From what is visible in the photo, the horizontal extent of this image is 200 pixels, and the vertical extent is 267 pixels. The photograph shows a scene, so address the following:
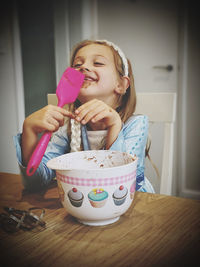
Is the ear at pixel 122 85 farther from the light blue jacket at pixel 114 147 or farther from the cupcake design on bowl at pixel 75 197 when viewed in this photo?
the cupcake design on bowl at pixel 75 197

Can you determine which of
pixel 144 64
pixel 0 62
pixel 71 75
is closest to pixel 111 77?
pixel 71 75

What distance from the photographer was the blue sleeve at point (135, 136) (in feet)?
1.94

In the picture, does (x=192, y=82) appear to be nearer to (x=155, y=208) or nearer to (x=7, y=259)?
(x=155, y=208)

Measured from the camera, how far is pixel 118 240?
31cm

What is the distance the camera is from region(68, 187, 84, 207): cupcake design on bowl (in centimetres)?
33

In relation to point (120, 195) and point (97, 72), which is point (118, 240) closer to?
point (120, 195)

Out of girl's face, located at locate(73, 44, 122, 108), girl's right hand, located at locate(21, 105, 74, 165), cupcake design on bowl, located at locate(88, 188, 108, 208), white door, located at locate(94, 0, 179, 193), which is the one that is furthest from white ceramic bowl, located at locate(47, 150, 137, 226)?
white door, located at locate(94, 0, 179, 193)

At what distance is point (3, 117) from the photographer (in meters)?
0.75

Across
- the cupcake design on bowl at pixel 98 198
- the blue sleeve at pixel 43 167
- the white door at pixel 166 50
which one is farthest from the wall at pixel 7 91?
the white door at pixel 166 50

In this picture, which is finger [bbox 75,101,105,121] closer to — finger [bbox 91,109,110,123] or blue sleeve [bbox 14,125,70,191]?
finger [bbox 91,109,110,123]

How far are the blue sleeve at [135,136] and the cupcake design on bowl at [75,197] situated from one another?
0.25 metres

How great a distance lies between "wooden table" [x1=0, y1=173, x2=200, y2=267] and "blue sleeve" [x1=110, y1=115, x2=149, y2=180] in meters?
0.19

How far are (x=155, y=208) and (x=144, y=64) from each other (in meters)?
1.17

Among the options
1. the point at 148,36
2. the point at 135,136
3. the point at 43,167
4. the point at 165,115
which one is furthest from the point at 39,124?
the point at 148,36
